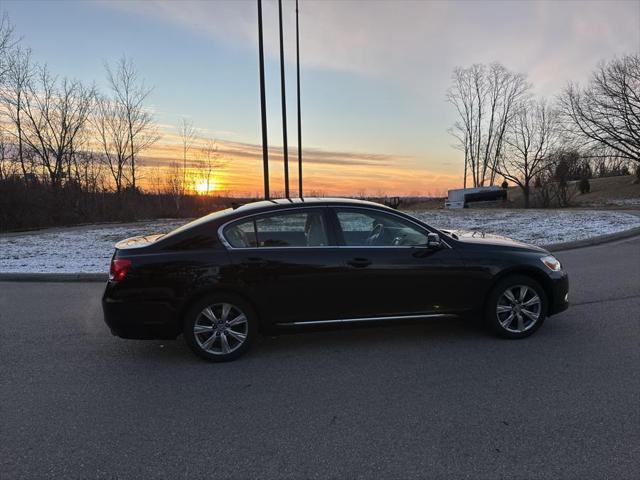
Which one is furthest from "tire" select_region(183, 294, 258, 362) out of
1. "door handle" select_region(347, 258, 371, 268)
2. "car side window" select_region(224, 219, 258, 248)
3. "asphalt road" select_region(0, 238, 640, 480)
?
"door handle" select_region(347, 258, 371, 268)

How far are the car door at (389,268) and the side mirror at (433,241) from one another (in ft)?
0.17

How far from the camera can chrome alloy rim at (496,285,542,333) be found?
16.3 ft

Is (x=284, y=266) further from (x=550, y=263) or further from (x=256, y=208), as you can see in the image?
(x=550, y=263)

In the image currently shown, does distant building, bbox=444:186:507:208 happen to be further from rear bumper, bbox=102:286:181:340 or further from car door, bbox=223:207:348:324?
rear bumper, bbox=102:286:181:340

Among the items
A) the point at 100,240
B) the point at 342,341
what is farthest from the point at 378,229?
the point at 100,240

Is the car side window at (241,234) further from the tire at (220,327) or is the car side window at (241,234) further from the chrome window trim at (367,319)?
the chrome window trim at (367,319)

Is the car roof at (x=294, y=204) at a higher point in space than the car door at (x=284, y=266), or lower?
higher

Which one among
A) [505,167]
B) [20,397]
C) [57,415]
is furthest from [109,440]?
[505,167]

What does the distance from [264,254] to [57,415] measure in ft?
7.18

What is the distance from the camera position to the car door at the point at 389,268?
472cm

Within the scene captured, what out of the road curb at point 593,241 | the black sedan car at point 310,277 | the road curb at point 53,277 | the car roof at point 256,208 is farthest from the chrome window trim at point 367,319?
the road curb at point 593,241

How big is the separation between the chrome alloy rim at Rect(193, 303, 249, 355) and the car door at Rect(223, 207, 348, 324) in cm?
24

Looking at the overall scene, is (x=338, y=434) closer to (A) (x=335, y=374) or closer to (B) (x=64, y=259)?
(A) (x=335, y=374)

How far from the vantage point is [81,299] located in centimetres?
740
